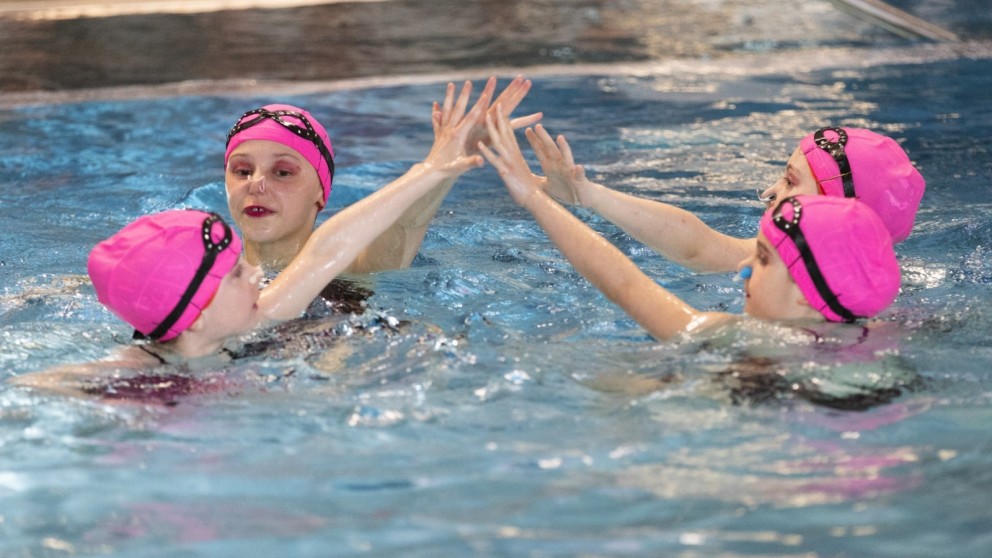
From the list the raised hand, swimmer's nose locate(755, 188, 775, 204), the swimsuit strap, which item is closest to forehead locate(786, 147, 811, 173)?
swimmer's nose locate(755, 188, 775, 204)

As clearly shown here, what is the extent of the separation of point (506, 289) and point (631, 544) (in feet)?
8.61

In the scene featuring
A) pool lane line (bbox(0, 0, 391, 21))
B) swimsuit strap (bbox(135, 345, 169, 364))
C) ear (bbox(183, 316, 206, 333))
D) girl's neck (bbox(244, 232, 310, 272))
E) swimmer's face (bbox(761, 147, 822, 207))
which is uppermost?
pool lane line (bbox(0, 0, 391, 21))

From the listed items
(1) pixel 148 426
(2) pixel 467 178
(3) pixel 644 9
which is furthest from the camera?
(3) pixel 644 9

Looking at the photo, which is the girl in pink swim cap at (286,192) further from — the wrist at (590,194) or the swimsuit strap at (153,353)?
the swimsuit strap at (153,353)

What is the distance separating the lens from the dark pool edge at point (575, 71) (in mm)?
10281

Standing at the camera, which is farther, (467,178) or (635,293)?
(467,178)

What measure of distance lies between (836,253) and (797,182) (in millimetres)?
1310

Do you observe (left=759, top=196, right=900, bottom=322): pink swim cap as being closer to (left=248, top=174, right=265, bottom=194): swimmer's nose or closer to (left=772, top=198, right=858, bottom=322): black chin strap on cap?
(left=772, top=198, right=858, bottom=322): black chin strap on cap

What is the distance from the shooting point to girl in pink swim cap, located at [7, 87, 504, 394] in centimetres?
396

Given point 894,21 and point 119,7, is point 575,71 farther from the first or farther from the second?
point 119,7

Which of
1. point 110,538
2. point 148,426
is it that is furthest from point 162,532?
point 148,426

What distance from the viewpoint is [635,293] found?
13.9 ft

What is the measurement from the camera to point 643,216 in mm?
5227

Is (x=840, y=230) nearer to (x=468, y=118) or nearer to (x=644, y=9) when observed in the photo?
(x=468, y=118)
